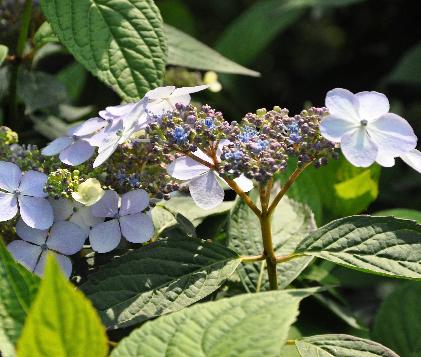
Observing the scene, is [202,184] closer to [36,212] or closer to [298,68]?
[36,212]

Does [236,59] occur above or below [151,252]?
below

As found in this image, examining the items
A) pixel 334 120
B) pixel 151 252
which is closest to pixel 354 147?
pixel 334 120

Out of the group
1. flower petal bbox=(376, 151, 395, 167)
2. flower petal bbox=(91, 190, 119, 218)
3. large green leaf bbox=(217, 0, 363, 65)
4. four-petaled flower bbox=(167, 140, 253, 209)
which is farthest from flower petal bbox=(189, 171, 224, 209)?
large green leaf bbox=(217, 0, 363, 65)

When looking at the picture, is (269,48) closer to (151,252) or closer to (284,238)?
A: (284,238)

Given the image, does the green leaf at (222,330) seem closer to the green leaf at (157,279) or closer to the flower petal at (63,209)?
the green leaf at (157,279)

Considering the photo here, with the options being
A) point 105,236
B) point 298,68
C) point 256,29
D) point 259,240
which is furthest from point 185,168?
point 298,68

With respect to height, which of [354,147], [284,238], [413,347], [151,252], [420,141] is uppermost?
[354,147]

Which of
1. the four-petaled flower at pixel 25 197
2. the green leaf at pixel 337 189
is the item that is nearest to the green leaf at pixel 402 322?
the green leaf at pixel 337 189
